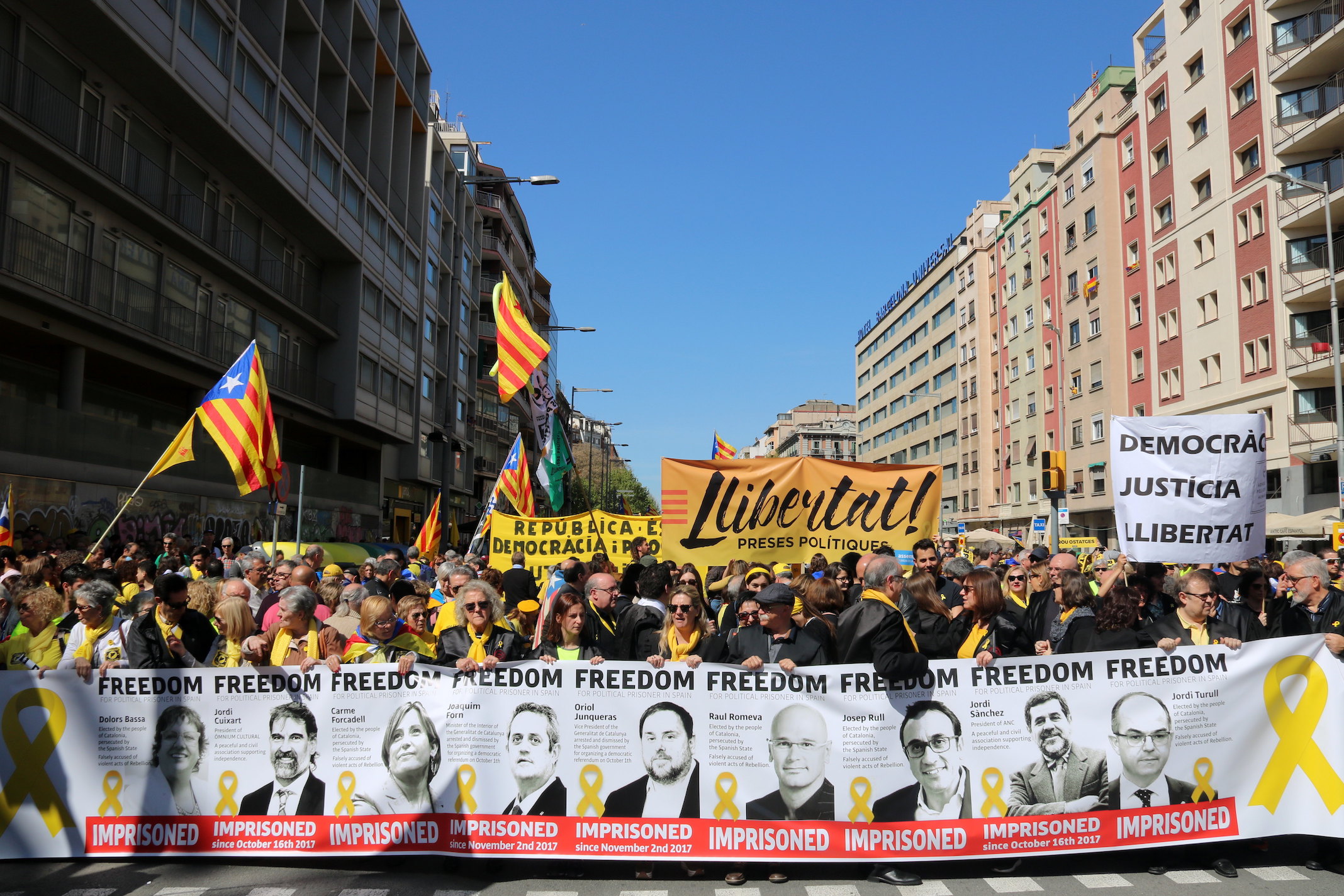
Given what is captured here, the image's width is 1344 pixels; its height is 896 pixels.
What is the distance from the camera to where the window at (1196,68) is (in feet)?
125

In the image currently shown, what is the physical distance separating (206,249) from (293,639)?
21.3 m

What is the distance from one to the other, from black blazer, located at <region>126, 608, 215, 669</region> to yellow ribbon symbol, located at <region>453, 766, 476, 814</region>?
→ 193 centimetres

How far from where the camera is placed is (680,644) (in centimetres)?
633

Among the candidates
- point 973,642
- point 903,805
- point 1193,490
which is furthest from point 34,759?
point 1193,490

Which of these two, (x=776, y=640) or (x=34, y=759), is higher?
(x=776, y=640)

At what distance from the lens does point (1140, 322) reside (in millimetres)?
44375

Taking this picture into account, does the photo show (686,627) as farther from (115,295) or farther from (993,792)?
(115,295)

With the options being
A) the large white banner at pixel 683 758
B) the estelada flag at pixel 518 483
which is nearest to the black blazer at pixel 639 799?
the large white banner at pixel 683 758

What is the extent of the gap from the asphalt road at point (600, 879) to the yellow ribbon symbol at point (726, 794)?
1.26 ft

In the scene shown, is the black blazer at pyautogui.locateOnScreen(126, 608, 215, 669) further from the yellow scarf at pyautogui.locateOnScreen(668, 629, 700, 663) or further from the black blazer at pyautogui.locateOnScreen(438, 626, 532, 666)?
the yellow scarf at pyautogui.locateOnScreen(668, 629, 700, 663)

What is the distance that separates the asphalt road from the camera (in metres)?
5.40

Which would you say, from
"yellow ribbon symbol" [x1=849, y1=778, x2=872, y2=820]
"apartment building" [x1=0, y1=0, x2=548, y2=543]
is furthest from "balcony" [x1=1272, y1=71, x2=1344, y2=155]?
"yellow ribbon symbol" [x1=849, y1=778, x2=872, y2=820]

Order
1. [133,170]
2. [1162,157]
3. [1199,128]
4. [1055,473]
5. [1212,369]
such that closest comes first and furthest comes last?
1. [1055,473]
2. [133,170]
3. [1212,369]
4. [1199,128]
5. [1162,157]

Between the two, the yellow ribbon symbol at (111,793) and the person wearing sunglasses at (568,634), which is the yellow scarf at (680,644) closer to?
the person wearing sunglasses at (568,634)
